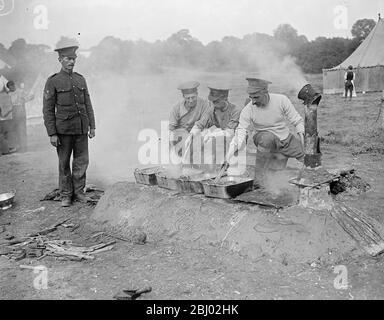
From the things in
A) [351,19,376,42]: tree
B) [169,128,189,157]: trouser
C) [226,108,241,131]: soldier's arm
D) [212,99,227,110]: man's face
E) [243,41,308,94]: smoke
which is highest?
[351,19,376,42]: tree

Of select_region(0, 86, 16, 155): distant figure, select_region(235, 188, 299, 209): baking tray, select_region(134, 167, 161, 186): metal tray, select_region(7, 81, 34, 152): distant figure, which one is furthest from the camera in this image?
select_region(7, 81, 34, 152): distant figure

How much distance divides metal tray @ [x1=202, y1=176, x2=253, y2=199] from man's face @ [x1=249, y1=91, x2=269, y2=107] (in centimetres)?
115

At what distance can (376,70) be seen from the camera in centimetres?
2252

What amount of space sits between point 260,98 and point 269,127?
560 mm

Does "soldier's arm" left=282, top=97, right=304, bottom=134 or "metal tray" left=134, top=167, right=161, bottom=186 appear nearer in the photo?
"soldier's arm" left=282, top=97, right=304, bottom=134

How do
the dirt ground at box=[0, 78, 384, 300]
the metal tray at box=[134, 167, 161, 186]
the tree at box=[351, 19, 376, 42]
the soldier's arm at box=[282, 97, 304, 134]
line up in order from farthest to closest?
the tree at box=[351, 19, 376, 42]
the metal tray at box=[134, 167, 161, 186]
the soldier's arm at box=[282, 97, 304, 134]
the dirt ground at box=[0, 78, 384, 300]

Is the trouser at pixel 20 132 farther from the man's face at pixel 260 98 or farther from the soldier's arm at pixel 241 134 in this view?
the man's face at pixel 260 98

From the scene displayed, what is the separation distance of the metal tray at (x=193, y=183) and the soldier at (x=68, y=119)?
185cm

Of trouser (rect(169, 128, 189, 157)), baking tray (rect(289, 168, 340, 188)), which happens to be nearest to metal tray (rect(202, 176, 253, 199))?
baking tray (rect(289, 168, 340, 188))

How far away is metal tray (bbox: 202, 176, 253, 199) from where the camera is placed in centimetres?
468

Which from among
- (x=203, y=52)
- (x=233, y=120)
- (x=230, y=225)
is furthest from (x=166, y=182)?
(x=203, y=52)

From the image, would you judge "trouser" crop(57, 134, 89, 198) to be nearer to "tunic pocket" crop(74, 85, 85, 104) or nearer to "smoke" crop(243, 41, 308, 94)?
"tunic pocket" crop(74, 85, 85, 104)
